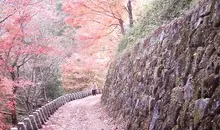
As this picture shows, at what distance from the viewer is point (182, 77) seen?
17.3ft

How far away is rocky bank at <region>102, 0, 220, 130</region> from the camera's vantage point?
418cm

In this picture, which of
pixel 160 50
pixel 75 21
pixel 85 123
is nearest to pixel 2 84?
pixel 85 123

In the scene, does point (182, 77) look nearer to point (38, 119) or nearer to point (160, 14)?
point (160, 14)

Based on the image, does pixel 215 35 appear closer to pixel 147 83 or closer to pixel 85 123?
pixel 147 83

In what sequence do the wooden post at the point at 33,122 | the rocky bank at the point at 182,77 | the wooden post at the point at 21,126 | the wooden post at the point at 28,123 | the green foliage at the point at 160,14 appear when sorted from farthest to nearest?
the wooden post at the point at 33,122
the wooden post at the point at 28,123
the wooden post at the point at 21,126
the green foliage at the point at 160,14
the rocky bank at the point at 182,77

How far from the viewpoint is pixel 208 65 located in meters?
4.38

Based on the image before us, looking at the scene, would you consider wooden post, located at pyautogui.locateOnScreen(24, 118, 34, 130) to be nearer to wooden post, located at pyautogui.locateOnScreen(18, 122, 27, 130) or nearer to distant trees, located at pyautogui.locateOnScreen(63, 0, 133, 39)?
wooden post, located at pyautogui.locateOnScreen(18, 122, 27, 130)

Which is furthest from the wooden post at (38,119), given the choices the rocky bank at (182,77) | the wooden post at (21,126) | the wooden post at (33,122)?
the rocky bank at (182,77)

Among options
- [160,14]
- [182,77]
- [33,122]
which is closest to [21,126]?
[33,122]

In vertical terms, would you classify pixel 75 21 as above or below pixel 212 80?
above

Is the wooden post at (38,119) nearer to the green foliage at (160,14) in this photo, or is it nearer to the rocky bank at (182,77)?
the rocky bank at (182,77)

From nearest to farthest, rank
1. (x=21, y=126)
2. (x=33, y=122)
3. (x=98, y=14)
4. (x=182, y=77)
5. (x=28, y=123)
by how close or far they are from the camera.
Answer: (x=182, y=77), (x=21, y=126), (x=28, y=123), (x=33, y=122), (x=98, y=14)

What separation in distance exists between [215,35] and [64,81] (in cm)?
2600

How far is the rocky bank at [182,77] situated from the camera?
4180mm
